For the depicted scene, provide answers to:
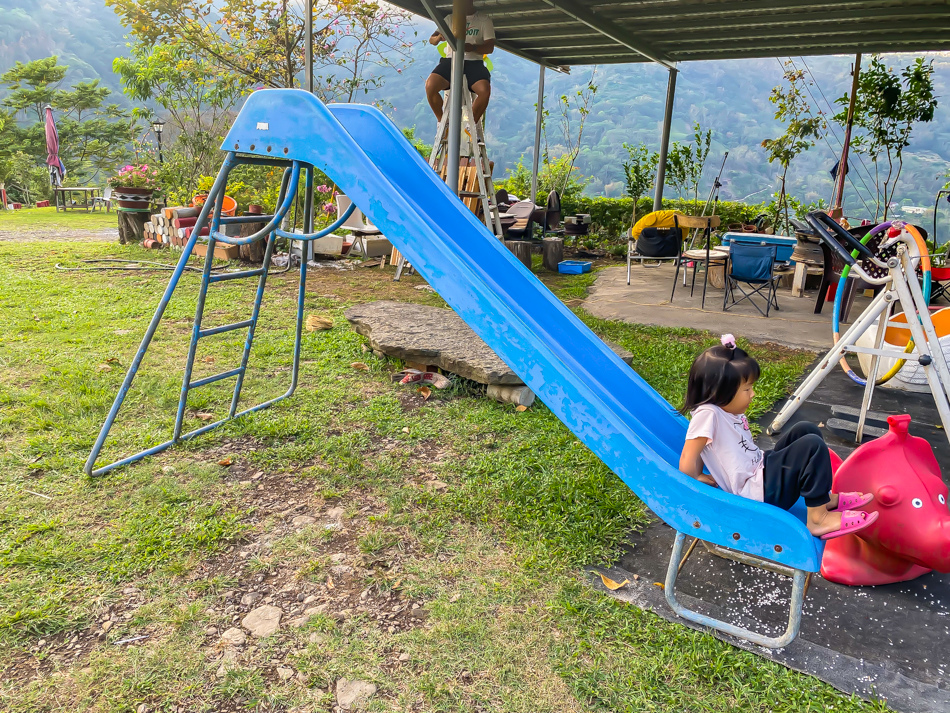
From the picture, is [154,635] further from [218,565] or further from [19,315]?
[19,315]

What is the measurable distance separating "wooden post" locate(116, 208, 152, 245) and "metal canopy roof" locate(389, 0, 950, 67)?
17.6 ft

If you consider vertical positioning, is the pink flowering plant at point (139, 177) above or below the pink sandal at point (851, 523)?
above

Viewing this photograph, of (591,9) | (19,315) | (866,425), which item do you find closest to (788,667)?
(866,425)

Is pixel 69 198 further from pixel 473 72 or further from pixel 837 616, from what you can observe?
pixel 837 616

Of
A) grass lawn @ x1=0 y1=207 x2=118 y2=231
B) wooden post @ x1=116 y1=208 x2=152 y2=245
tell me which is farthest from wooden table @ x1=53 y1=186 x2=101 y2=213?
wooden post @ x1=116 y1=208 x2=152 y2=245

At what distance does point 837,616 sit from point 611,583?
0.71 metres

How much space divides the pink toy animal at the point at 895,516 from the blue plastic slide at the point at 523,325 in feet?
1.85

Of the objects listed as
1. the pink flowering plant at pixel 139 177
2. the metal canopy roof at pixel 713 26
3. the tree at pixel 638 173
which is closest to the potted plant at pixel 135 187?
the pink flowering plant at pixel 139 177

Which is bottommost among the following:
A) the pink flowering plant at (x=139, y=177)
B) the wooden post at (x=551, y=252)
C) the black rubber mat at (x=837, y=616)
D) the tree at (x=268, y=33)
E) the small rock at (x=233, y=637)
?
the small rock at (x=233, y=637)

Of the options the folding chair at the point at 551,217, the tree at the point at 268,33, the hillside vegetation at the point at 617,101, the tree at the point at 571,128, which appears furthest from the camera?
the tree at the point at 571,128

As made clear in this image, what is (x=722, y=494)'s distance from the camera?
1.83 meters

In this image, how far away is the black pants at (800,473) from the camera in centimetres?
188

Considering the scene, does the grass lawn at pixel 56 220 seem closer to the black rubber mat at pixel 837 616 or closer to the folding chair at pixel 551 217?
the folding chair at pixel 551 217

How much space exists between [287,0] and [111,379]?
29.7 ft
